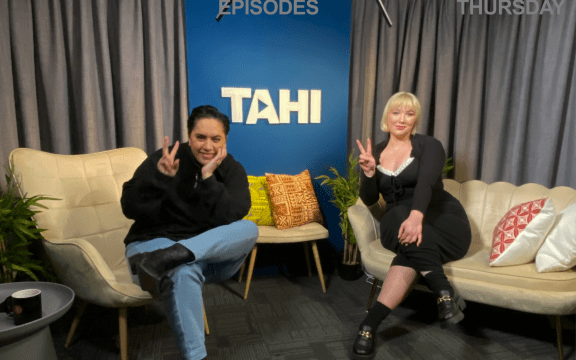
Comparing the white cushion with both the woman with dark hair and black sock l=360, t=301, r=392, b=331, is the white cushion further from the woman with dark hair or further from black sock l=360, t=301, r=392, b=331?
the woman with dark hair

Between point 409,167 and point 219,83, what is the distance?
58.1 inches

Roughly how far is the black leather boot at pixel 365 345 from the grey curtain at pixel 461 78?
5.34 ft

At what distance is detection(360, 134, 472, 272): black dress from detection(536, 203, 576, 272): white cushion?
35 cm

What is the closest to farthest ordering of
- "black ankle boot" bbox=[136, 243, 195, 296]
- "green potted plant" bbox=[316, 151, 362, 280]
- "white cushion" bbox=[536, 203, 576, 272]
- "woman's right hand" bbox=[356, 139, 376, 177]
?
"black ankle boot" bbox=[136, 243, 195, 296], "white cushion" bbox=[536, 203, 576, 272], "woman's right hand" bbox=[356, 139, 376, 177], "green potted plant" bbox=[316, 151, 362, 280]

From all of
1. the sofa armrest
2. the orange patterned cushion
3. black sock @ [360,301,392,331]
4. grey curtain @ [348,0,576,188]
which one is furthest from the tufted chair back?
grey curtain @ [348,0,576,188]

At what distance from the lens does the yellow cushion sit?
2613mm

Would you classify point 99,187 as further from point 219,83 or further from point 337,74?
point 337,74

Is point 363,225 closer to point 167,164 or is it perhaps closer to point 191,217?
point 191,217

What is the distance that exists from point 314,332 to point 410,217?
0.82 m

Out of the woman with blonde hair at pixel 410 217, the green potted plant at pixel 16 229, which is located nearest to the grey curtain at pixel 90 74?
the green potted plant at pixel 16 229

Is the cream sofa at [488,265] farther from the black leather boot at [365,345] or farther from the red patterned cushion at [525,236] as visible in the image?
the black leather boot at [365,345]

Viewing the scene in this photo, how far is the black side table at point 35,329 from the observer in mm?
1186

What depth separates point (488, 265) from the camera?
1.87m

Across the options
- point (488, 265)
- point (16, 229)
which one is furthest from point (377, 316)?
point (16, 229)
